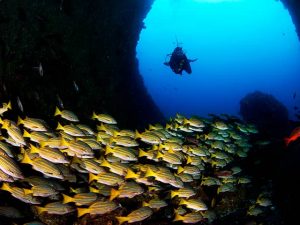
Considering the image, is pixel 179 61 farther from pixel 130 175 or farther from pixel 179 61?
pixel 130 175

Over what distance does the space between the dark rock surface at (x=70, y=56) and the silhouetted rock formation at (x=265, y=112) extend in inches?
270

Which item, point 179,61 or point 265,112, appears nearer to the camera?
point 179,61

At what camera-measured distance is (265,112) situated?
697 inches

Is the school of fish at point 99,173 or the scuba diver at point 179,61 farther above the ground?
the scuba diver at point 179,61

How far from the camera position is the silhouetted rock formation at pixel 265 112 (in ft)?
54.2

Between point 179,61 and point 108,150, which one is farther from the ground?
point 179,61

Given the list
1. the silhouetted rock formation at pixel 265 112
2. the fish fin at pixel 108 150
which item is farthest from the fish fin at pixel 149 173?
the silhouetted rock formation at pixel 265 112

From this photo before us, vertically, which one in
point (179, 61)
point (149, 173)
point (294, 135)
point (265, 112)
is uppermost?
point (265, 112)

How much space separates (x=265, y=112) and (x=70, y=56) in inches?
480

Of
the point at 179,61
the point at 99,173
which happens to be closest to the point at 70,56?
the point at 179,61

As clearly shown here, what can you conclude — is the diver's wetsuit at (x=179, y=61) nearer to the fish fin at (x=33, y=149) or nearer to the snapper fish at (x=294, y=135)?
the snapper fish at (x=294, y=135)

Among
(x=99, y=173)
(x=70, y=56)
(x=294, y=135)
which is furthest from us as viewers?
(x=70, y=56)

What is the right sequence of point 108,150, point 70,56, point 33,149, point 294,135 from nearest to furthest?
point 33,149 → point 108,150 → point 294,135 → point 70,56

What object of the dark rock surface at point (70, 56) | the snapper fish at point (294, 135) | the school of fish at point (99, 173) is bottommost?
the school of fish at point (99, 173)
